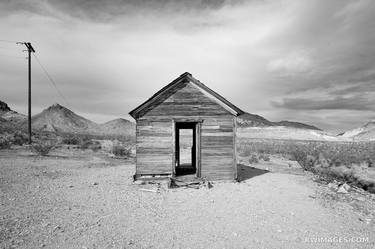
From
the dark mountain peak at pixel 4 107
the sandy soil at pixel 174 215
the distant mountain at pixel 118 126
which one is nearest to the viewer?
the sandy soil at pixel 174 215

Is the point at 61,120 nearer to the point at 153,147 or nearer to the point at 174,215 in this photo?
the point at 153,147

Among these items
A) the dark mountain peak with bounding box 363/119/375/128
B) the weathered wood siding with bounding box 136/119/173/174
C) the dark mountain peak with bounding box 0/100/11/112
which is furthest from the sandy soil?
the dark mountain peak with bounding box 363/119/375/128

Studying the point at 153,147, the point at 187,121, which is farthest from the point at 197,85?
the point at 153,147

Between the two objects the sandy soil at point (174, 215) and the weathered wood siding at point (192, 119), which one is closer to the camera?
the sandy soil at point (174, 215)

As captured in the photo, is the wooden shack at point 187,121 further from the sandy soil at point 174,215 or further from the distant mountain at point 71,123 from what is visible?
the distant mountain at point 71,123

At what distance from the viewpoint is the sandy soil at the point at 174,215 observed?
5895 millimetres

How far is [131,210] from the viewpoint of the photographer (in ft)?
26.0

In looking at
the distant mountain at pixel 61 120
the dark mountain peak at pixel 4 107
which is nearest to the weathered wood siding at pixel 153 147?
the distant mountain at pixel 61 120

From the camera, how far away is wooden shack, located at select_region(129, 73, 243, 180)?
38.8 feet

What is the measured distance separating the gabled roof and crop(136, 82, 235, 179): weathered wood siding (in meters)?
0.19

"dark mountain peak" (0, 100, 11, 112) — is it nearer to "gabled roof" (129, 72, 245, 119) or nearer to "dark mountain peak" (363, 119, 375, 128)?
"gabled roof" (129, 72, 245, 119)

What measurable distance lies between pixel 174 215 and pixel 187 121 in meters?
5.05

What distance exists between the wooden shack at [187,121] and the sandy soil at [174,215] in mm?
899

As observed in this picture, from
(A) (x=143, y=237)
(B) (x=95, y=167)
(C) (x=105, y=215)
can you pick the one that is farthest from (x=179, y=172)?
(A) (x=143, y=237)
